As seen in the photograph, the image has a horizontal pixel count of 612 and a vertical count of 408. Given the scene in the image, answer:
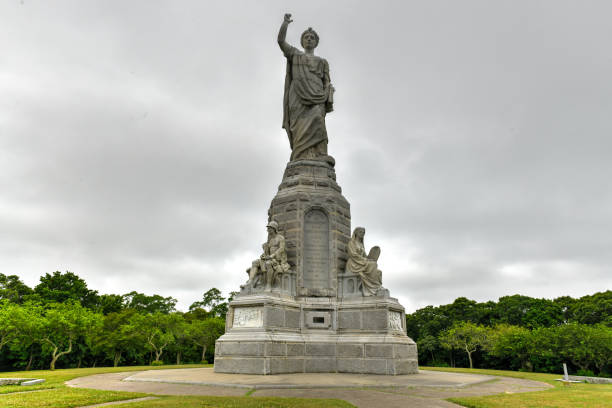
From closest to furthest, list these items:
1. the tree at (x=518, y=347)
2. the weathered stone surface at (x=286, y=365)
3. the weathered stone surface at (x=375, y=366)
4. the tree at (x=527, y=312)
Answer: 1. the weathered stone surface at (x=286, y=365)
2. the weathered stone surface at (x=375, y=366)
3. the tree at (x=518, y=347)
4. the tree at (x=527, y=312)

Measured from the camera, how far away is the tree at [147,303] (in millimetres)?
55084

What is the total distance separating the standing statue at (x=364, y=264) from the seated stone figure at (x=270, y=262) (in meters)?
2.90

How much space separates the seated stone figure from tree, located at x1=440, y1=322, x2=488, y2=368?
2711 cm

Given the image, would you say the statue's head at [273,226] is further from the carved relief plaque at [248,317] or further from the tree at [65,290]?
the tree at [65,290]

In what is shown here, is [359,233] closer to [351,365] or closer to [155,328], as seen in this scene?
[351,365]

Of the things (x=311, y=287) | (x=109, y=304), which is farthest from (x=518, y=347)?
(x=109, y=304)

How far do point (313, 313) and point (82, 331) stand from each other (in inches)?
796

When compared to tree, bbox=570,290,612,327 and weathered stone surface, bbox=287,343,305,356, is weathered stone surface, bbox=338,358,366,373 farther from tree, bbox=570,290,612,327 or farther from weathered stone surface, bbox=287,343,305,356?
tree, bbox=570,290,612,327

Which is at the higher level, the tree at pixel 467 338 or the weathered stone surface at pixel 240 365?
the tree at pixel 467 338

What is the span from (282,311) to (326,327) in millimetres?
2185

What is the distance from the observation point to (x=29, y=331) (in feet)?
89.7

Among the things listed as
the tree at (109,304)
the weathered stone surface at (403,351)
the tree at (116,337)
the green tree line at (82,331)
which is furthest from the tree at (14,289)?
→ the weathered stone surface at (403,351)

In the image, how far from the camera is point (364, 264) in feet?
59.6

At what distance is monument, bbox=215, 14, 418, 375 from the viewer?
1600cm
